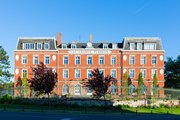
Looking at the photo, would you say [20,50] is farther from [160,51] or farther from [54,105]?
[54,105]

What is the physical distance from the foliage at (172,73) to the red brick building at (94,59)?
1333 cm

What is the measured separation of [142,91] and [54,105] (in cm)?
2056

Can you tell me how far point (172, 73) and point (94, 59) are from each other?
892 inches

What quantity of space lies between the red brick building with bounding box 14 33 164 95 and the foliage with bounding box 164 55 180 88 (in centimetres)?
1333

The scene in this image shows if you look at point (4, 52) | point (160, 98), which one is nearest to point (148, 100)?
point (160, 98)

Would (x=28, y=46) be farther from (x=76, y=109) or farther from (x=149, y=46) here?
(x=76, y=109)

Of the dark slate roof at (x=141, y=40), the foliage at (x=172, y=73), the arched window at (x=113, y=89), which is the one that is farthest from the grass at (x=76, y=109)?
the foliage at (x=172, y=73)

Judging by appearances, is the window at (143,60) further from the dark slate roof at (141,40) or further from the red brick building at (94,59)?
the dark slate roof at (141,40)

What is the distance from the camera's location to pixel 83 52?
7019 centimetres

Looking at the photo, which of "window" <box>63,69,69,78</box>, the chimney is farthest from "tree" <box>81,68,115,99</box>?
the chimney

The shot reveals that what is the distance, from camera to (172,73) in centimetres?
8512

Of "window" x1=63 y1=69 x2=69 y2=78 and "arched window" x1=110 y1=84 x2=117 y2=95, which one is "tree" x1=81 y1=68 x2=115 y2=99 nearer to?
"arched window" x1=110 y1=84 x2=117 y2=95

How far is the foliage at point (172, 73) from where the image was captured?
8244 cm

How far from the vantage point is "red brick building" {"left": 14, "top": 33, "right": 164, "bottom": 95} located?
69875 millimetres
